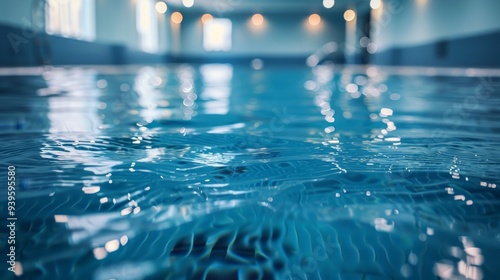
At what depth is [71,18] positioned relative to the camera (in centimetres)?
1125

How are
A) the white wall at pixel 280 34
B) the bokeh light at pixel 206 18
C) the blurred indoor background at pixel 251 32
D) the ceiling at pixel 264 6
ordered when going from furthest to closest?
the bokeh light at pixel 206 18 → the white wall at pixel 280 34 → the ceiling at pixel 264 6 → the blurred indoor background at pixel 251 32

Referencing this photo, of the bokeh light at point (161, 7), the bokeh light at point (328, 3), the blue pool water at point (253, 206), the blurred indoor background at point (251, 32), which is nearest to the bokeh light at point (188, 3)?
the blurred indoor background at point (251, 32)

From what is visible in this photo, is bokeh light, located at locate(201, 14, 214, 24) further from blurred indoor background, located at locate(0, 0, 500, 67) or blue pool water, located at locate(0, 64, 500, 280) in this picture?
blue pool water, located at locate(0, 64, 500, 280)

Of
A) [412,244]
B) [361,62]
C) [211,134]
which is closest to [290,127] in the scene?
[211,134]

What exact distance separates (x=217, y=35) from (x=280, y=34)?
3.27 meters

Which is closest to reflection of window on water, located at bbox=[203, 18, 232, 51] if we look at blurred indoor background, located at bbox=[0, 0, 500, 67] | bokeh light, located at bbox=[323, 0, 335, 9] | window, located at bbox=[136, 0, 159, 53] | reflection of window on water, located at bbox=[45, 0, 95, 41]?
blurred indoor background, located at bbox=[0, 0, 500, 67]

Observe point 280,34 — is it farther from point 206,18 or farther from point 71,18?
point 71,18

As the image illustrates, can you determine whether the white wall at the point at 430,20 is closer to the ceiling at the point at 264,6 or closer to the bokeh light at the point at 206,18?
the ceiling at the point at 264,6

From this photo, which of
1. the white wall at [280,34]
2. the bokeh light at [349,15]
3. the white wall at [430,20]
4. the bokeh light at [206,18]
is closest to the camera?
the white wall at [430,20]

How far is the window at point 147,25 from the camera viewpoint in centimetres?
1719

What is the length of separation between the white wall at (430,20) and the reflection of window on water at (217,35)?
7700 millimetres

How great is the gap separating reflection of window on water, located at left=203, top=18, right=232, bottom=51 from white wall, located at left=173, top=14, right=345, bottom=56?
0.28m

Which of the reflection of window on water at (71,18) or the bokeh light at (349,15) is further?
the bokeh light at (349,15)

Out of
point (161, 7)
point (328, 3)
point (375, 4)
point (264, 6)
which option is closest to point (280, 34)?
point (264, 6)
